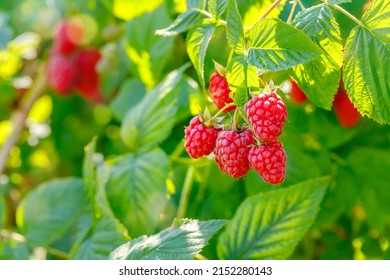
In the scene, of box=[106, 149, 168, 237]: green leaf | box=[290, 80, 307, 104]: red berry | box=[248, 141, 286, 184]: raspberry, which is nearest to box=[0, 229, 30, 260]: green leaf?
box=[106, 149, 168, 237]: green leaf

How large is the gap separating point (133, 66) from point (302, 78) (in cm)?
75

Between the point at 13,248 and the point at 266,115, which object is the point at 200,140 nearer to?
the point at 266,115

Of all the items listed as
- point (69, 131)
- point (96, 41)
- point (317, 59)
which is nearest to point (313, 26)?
point (317, 59)

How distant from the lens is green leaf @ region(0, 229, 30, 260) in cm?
154

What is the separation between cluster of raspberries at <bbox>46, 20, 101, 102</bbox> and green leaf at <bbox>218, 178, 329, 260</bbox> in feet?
2.71

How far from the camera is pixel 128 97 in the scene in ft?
5.59

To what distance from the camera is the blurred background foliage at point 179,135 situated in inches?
55.4

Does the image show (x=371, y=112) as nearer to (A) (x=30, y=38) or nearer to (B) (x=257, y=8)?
(B) (x=257, y=8)

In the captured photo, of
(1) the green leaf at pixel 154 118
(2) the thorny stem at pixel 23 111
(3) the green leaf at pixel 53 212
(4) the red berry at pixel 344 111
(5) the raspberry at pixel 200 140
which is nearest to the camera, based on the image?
(5) the raspberry at pixel 200 140

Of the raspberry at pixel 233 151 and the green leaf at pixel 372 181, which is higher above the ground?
the raspberry at pixel 233 151

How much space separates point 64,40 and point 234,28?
1.17 m

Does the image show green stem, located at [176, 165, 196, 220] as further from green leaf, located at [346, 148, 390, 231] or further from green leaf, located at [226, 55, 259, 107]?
green leaf, located at [226, 55, 259, 107]

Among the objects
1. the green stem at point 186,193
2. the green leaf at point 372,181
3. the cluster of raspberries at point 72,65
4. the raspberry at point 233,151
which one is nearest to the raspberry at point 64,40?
the cluster of raspberries at point 72,65

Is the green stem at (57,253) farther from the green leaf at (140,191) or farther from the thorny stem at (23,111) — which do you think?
the thorny stem at (23,111)
